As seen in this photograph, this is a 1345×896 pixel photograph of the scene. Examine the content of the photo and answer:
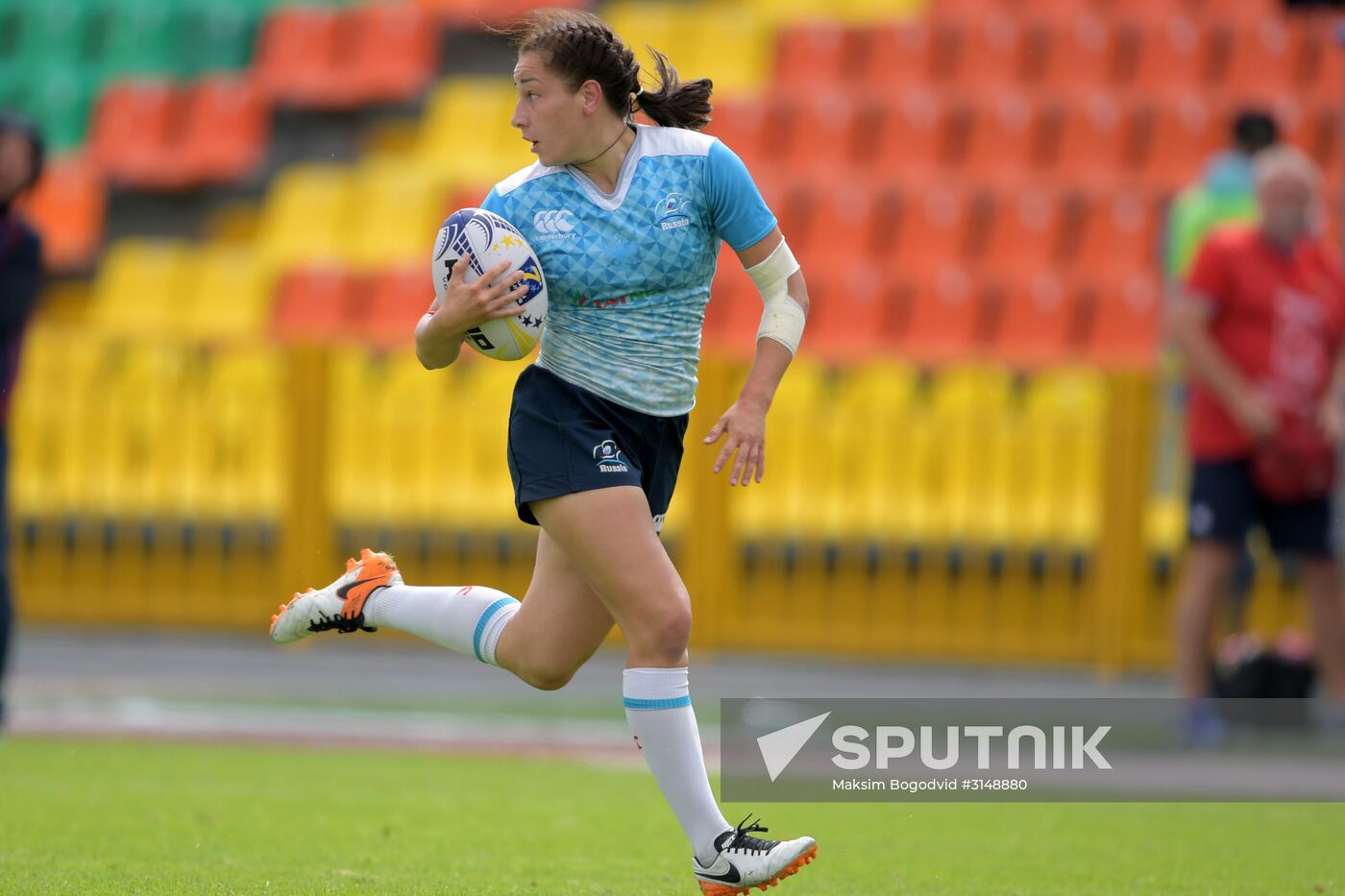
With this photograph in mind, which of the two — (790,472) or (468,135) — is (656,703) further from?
(468,135)

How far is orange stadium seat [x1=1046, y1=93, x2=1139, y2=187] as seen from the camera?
13.3m

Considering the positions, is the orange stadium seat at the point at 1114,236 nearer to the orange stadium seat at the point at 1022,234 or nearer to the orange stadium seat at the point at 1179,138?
the orange stadium seat at the point at 1022,234

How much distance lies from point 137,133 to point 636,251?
12.4m

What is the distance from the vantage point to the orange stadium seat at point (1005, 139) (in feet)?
44.3

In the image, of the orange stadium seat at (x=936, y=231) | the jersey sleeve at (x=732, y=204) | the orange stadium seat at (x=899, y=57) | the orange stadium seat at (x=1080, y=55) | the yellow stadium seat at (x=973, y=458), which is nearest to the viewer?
the jersey sleeve at (x=732, y=204)

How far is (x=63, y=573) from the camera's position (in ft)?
37.5

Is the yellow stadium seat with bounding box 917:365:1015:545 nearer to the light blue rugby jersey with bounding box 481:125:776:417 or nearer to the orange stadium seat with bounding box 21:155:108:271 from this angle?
the light blue rugby jersey with bounding box 481:125:776:417

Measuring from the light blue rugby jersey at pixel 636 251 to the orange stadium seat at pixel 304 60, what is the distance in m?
11.2

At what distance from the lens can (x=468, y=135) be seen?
49.3 feet

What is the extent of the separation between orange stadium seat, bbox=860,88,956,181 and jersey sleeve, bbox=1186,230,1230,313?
5492 millimetres

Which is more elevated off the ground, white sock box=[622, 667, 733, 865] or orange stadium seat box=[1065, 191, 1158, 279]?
orange stadium seat box=[1065, 191, 1158, 279]

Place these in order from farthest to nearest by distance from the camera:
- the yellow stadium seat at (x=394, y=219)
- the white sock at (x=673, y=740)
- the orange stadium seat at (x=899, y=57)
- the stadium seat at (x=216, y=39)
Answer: the stadium seat at (x=216, y=39) < the orange stadium seat at (x=899, y=57) < the yellow stadium seat at (x=394, y=219) < the white sock at (x=673, y=740)

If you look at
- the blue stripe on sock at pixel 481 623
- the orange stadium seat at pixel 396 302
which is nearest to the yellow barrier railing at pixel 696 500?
the orange stadium seat at pixel 396 302

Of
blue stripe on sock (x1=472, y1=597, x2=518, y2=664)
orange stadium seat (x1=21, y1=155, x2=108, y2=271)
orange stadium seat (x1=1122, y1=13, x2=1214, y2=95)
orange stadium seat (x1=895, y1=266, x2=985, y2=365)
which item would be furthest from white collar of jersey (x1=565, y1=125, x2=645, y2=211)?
orange stadium seat (x1=21, y1=155, x2=108, y2=271)
